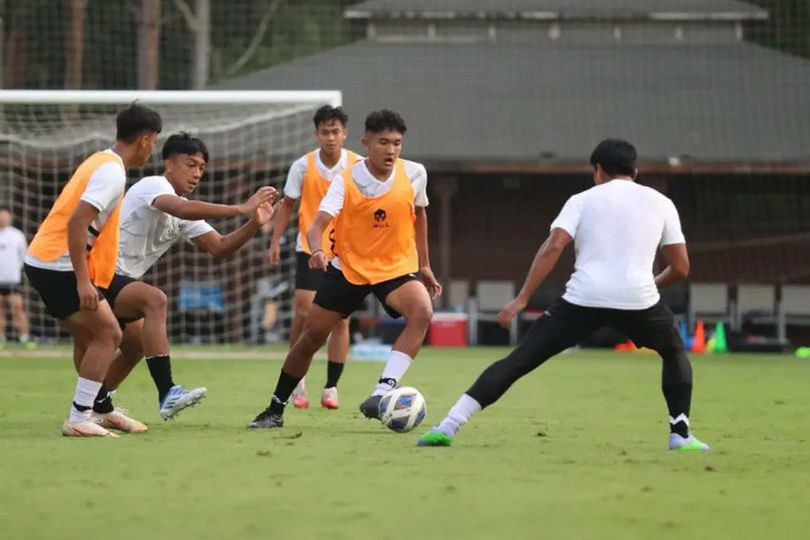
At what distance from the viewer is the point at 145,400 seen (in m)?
14.2

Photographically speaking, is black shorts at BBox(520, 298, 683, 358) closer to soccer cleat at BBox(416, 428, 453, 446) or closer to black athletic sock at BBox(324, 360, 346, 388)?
soccer cleat at BBox(416, 428, 453, 446)

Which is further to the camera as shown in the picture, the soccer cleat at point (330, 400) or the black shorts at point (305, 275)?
the black shorts at point (305, 275)

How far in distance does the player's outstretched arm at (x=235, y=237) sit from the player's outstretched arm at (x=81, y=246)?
96cm

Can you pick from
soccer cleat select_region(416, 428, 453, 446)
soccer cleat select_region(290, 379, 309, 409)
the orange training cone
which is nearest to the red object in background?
the orange training cone

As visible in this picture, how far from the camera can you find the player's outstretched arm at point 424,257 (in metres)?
11.8

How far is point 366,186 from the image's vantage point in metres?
11.3

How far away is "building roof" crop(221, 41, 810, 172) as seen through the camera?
30031 millimetres

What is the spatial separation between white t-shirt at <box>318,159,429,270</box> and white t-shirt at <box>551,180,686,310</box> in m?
1.95

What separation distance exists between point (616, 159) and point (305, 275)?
4.97 m

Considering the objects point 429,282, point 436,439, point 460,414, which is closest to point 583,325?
point 460,414

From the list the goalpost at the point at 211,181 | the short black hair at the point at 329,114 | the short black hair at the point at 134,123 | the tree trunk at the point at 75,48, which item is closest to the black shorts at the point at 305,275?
the short black hair at the point at 329,114

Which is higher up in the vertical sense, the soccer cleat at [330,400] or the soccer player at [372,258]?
the soccer player at [372,258]

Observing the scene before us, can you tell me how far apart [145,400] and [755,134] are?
18.9 metres

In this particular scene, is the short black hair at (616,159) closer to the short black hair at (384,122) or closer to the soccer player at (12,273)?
the short black hair at (384,122)
